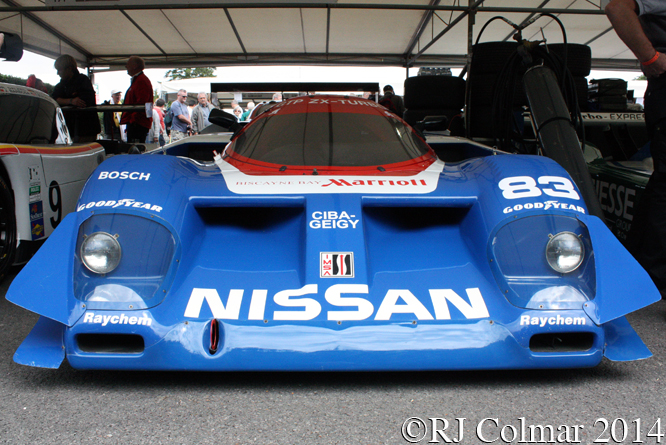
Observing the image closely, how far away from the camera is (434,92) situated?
5.59 meters

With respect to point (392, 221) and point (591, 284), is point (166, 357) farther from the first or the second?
point (591, 284)

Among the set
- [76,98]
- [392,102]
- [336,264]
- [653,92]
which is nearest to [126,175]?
[336,264]

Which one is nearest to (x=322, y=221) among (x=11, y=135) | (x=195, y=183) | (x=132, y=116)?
(x=195, y=183)

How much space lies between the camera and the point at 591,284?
5.62 ft

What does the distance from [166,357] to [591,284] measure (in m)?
1.31

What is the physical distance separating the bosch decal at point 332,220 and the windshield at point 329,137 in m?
0.57

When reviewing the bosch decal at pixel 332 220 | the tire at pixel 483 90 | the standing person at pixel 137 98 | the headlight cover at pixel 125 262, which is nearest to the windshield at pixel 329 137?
the bosch decal at pixel 332 220

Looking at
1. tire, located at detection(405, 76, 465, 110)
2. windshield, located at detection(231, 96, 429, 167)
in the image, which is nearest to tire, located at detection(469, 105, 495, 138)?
tire, located at detection(405, 76, 465, 110)

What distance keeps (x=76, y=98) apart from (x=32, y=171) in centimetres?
234

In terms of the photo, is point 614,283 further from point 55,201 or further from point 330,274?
point 55,201

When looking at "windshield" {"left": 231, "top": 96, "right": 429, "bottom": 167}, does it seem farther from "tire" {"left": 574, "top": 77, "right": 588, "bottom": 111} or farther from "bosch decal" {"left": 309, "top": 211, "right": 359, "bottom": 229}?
"tire" {"left": 574, "top": 77, "right": 588, "bottom": 111}

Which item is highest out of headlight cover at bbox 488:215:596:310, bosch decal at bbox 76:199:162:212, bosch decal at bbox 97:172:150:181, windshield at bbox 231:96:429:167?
windshield at bbox 231:96:429:167

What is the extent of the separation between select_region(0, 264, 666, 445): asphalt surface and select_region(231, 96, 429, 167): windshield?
1.11 metres

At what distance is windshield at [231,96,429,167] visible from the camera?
2.56 m
